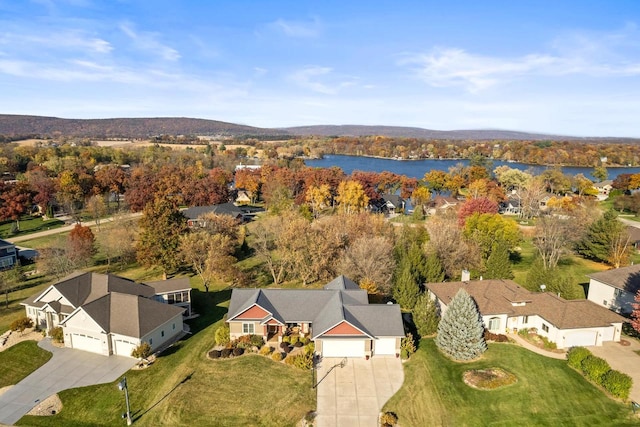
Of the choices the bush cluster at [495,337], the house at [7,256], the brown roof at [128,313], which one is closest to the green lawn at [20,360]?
the brown roof at [128,313]

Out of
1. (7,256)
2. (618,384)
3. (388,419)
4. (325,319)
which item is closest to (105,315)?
(325,319)

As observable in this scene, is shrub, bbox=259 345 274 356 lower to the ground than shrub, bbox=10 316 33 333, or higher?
higher

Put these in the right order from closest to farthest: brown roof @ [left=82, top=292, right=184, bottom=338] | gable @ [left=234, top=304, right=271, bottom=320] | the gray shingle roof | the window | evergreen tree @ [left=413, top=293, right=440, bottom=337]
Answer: the gray shingle roof, brown roof @ [left=82, top=292, right=184, bottom=338], gable @ [left=234, top=304, right=271, bottom=320], evergreen tree @ [left=413, top=293, right=440, bottom=337], the window

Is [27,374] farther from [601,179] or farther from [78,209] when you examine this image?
[601,179]

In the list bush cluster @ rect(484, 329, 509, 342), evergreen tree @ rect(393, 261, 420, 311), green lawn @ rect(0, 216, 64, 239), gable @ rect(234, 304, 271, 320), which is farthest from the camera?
green lawn @ rect(0, 216, 64, 239)

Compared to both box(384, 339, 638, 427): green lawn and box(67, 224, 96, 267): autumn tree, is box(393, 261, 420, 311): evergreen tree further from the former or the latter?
box(67, 224, 96, 267): autumn tree

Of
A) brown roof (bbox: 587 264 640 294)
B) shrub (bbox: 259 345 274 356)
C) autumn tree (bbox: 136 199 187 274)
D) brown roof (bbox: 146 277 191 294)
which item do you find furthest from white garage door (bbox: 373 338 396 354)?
autumn tree (bbox: 136 199 187 274)

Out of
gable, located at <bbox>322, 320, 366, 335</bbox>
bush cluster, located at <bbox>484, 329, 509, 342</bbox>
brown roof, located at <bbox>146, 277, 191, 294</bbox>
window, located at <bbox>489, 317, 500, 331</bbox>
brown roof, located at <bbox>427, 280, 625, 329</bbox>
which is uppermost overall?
brown roof, located at <bbox>427, 280, 625, 329</bbox>

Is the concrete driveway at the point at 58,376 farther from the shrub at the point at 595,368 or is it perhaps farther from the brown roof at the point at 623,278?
the brown roof at the point at 623,278
